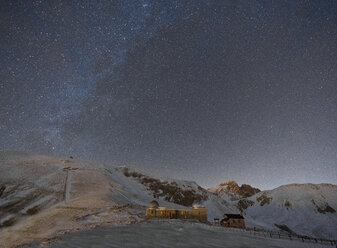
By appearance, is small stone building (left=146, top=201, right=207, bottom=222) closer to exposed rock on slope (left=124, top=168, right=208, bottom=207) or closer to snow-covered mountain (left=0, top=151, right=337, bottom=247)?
snow-covered mountain (left=0, top=151, right=337, bottom=247)

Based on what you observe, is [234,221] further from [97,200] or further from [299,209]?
[299,209]

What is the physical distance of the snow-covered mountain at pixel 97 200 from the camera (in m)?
43.6

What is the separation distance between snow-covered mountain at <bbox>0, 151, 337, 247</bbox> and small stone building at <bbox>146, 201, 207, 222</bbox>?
3.97m

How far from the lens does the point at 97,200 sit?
2347 inches

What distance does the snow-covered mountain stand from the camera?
4356 cm

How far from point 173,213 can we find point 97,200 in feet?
75.4

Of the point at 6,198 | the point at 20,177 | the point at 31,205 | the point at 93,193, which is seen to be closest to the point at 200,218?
the point at 93,193

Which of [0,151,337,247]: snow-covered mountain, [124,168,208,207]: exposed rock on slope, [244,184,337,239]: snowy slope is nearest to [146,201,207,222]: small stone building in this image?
[0,151,337,247]: snow-covered mountain

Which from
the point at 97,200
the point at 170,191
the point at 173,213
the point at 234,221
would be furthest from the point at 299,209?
the point at 97,200

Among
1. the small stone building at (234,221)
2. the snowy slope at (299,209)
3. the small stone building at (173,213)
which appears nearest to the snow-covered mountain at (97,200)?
the snowy slope at (299,209)

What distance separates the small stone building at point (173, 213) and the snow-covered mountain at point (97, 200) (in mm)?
3969

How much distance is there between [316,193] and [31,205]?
208 m

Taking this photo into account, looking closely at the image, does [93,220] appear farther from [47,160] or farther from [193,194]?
[193,194]

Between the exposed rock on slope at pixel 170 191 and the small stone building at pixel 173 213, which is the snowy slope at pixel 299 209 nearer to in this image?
the exposed rock on slope at pixel 170 191
